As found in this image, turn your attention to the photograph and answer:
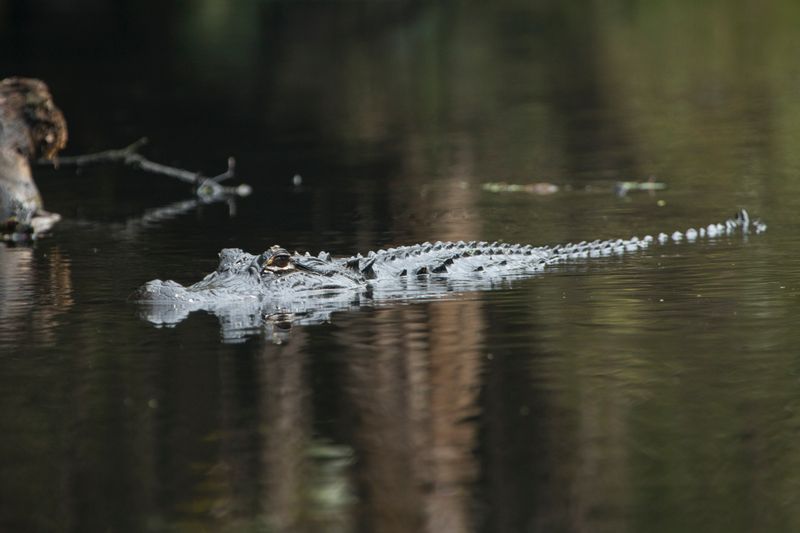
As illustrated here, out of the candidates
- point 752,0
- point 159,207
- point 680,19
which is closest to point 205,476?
point 159,207

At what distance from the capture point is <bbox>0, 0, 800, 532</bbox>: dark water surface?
8938 millimetres

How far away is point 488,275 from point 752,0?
61.9 meters

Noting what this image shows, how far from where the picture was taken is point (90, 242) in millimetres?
21625

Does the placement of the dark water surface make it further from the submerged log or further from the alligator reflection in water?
the submerged log

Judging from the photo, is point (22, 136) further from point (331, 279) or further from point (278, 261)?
point (331, 279)

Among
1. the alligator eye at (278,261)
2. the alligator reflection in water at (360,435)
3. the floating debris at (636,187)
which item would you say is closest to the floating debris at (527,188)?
the floating debris at (636,187)

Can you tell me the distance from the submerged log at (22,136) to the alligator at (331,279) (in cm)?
746

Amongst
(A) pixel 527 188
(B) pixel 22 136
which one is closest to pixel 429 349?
(B) pixel 22 136

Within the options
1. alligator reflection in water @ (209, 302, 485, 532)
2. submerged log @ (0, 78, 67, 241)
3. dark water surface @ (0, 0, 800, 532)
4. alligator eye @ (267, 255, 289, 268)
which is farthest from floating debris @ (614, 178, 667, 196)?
alligator reflection in water @ (209, 302, 485, 532)

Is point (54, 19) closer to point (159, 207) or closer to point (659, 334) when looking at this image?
point (159, 207)

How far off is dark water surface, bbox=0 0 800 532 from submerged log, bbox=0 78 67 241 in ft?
2.97

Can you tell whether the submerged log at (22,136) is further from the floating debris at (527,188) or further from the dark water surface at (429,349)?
the floating debris at (527,188)

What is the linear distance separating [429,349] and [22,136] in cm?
1207

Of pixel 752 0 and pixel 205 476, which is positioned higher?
pixel 752 0
